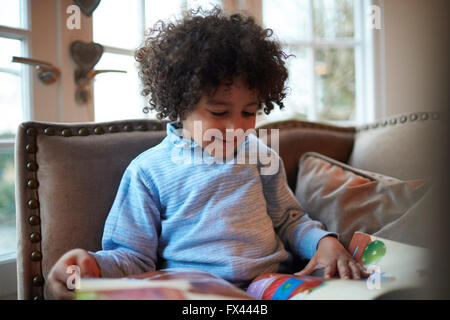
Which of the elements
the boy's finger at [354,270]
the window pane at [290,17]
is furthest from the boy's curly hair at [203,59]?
the window pane at [290,17]

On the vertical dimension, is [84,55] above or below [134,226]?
above

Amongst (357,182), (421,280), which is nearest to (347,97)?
(357,182)

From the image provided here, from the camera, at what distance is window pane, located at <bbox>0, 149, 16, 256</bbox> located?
2.23 feet

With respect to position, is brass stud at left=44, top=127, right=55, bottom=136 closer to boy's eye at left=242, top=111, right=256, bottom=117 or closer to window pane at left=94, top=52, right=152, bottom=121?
window pane at left=94, top=52, right=152, bottom=121

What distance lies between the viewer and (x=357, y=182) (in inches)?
30.3

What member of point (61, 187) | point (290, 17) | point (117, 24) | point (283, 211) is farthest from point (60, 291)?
point (290, 17)

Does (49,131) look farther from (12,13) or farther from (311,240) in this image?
(311,240)

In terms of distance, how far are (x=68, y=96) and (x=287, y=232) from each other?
597 mm

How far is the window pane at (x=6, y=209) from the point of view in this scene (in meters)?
0.68

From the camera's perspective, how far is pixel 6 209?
0.69 m

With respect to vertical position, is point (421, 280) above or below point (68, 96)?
below

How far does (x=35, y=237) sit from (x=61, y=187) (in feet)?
0.31

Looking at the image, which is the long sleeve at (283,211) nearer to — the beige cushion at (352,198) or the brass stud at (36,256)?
the beige cushion at (352,198)
